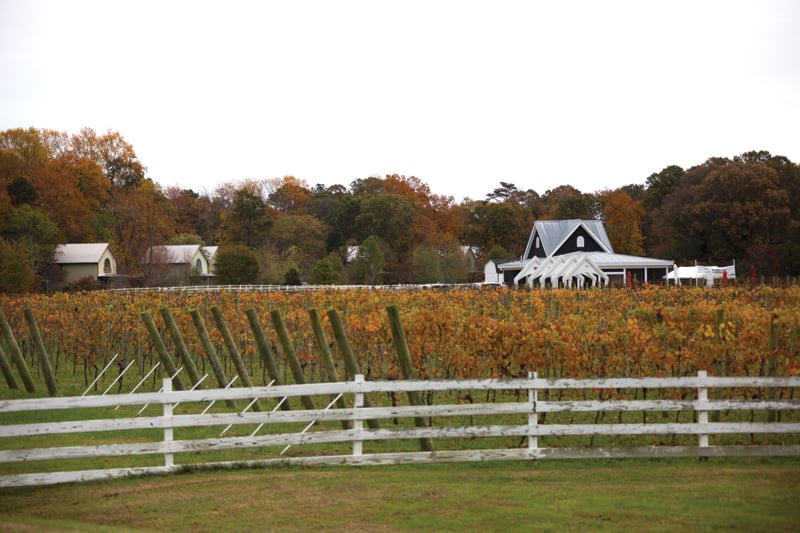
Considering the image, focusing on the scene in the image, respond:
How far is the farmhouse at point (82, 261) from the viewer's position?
79.8 metres

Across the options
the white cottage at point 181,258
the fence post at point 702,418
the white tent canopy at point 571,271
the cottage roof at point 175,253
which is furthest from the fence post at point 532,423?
the cottage roof at point 175,253

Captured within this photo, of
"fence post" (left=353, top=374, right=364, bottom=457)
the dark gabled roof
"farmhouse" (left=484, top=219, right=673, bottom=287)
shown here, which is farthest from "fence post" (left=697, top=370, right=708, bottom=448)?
the dark gabled roof

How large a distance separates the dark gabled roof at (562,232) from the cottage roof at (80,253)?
39.2 metres

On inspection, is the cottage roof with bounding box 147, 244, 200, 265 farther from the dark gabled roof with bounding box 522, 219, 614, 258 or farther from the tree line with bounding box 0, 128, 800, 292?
the dark gabled roof with bounding box 522, 219, 614, 258

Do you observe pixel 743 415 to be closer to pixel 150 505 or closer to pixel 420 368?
pixel 420 368

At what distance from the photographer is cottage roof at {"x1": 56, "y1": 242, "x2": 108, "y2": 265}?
79.9 m

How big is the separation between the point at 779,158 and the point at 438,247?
112ft

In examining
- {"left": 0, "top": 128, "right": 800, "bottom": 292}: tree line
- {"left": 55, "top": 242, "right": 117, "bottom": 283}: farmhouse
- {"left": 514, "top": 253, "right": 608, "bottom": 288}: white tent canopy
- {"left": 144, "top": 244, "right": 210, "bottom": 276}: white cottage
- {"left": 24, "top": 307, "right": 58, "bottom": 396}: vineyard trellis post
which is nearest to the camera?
{"left": 24, "top": 307, "right": 58, "bottom": 396}: vineyard trellis post

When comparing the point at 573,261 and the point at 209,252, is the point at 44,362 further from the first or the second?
the point at 209,252

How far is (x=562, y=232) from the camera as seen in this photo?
232 ft

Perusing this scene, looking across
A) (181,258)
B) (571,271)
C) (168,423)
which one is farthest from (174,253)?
(168,423)

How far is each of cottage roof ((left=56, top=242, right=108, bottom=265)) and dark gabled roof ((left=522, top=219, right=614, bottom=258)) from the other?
1545 inches

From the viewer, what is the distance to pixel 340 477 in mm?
10805

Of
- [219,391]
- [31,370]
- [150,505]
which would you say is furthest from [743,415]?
[31,370]
